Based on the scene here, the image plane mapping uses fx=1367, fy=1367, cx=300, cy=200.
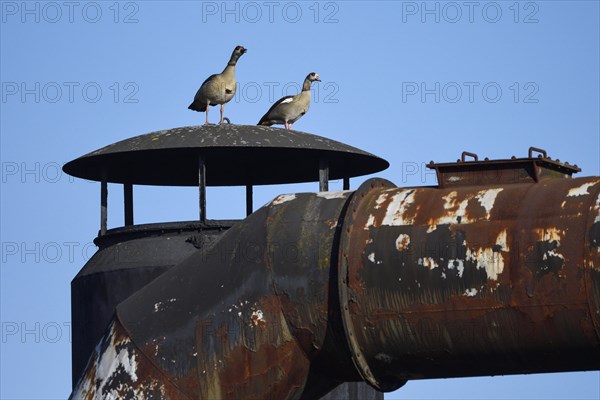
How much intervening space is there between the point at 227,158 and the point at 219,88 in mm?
979

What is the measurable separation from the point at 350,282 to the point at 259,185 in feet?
36.4

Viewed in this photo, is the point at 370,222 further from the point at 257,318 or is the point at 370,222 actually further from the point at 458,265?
the point at 257,318

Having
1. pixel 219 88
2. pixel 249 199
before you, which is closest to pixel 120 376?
pixel 219 88

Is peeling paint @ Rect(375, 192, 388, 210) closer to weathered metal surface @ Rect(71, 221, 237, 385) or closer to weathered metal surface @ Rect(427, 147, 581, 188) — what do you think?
weathered metal surface @ Rect(427, 147, 581, 188)

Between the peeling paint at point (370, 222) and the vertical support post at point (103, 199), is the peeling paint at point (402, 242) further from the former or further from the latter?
the vertical support post at point (103, 199)

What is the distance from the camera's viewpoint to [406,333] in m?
7.75

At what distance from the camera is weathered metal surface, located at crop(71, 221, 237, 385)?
50.8 feet

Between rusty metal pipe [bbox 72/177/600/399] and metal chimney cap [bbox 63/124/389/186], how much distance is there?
7661 mm

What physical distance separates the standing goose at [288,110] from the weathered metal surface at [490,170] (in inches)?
430

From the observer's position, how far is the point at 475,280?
7.48 m

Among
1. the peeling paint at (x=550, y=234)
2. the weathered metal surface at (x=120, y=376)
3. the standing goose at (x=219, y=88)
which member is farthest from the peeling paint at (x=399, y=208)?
the standing goose at (x=219, y=88)

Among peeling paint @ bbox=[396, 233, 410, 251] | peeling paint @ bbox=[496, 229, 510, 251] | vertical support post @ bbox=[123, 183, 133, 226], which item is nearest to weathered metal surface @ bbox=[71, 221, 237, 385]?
vertical support post @ bbox=[123, 183, 133, 226]

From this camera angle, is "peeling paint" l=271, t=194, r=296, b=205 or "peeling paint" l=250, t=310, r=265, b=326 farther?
"peeling paint" l=271, t=194, r=296, b=205

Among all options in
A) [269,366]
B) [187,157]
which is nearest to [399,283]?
[269,366]
